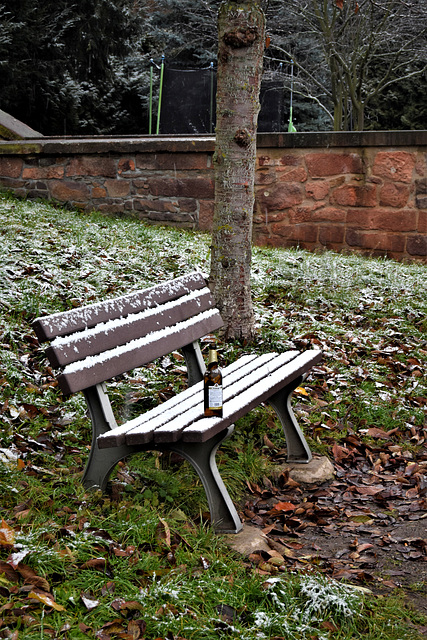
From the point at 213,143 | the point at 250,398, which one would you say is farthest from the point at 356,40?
the point at 250,398

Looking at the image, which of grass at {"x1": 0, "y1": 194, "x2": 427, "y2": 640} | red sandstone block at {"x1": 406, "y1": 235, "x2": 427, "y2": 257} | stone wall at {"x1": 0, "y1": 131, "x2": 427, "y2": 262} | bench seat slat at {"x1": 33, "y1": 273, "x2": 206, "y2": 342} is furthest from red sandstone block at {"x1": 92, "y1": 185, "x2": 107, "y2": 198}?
bench seat slat at {"x1": 33, "y1": 273, "x2": 206, "y2": 342}

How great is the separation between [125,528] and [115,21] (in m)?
12.6

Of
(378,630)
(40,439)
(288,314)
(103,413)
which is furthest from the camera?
(288,314)

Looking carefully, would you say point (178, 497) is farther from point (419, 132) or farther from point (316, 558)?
point (419, 132)

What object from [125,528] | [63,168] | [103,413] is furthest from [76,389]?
[63,168]

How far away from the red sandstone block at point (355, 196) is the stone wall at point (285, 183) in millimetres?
11

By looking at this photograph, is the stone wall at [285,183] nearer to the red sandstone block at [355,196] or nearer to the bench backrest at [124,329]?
the red sandstone block at [355,196]

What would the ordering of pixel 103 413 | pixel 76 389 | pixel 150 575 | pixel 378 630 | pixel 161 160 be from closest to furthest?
1. pixel 378 630
2. pixel 150 575
3. pixel 76 389
4. pixel 103 413
5. pixel 161 160

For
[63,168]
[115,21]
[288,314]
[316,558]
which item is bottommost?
[316,558]

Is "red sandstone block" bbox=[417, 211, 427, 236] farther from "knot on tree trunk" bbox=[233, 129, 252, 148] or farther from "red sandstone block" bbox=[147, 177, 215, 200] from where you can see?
"knot on tree trunk" bbox=[233, 129, 252, 148]

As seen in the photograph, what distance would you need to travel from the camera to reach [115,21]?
531 inches

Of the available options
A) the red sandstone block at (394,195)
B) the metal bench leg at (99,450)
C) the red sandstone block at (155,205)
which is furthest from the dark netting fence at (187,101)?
the metal bench leg at (99,450)

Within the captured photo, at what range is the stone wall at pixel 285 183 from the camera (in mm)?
7781

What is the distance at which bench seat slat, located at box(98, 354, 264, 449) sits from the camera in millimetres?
2711
